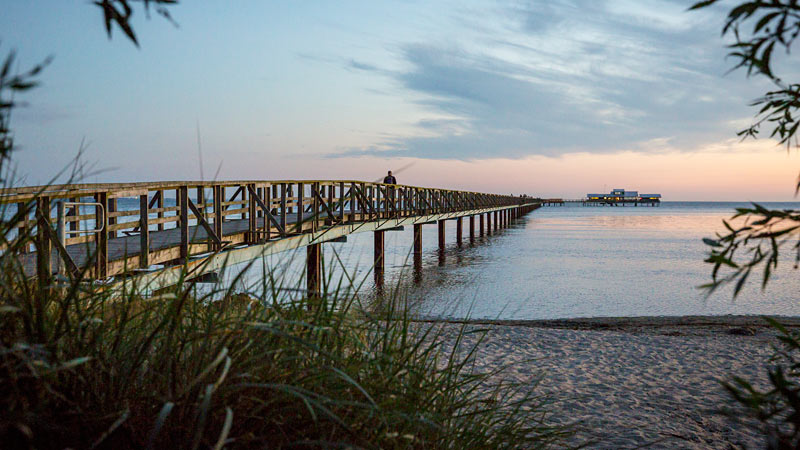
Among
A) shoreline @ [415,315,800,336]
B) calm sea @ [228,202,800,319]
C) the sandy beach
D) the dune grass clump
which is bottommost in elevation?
calm sea @ [228,202,800,319]

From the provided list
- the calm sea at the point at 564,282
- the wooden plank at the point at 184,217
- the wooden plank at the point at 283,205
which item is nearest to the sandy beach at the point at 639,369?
the calm sea at the point at 564,282

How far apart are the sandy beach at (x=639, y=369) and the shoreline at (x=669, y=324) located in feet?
0.05

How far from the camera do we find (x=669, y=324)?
34.5ft

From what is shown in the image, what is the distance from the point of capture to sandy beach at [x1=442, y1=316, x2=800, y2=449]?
15.9 feet

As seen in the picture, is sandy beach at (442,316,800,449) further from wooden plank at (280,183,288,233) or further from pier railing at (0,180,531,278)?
wooden plank at (280,183,288,233)

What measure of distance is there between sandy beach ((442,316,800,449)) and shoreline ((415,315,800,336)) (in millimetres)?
17

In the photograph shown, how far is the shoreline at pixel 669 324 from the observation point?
971 centimetres

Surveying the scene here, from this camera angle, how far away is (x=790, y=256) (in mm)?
26188

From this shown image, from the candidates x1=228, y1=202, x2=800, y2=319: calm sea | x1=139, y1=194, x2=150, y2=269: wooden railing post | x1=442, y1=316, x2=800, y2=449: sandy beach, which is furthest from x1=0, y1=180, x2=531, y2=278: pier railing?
x1=442, y1=316, x2=800, y2=449: sandy beach

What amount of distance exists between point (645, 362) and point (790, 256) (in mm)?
23680

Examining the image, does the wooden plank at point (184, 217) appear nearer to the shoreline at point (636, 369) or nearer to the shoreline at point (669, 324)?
the shoreline at point (636, 369)

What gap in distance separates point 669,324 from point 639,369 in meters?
3.90

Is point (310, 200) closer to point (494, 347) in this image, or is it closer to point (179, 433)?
point (494, 347)

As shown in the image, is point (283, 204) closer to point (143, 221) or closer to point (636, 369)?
point (143, 221)
